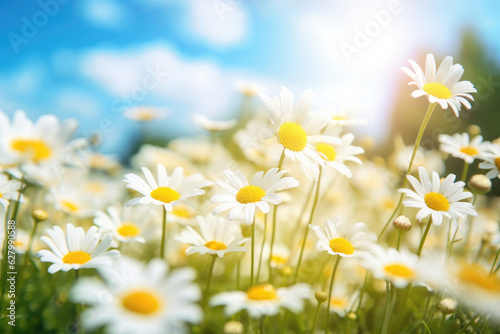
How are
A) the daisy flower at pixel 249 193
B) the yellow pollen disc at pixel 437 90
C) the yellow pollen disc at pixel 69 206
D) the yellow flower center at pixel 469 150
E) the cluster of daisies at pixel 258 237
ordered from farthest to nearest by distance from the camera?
the yellow pollen disc at pixel 69 206, the yellow flower center at pixel 469 150, the yellow pollen disc at pixel 437 90, the daisy flower at pixel 249 193, the cluster of daisies at pixel 258 237

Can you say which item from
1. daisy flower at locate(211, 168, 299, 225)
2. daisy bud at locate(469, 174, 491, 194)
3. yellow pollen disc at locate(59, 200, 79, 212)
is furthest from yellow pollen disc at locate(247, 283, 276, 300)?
yellow pollen disc at locate(59, 200, 79, 212)

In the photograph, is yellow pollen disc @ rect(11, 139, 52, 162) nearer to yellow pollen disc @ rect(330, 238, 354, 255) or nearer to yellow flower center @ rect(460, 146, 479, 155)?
yellow pollen disc @ rect(330, 238, 354, 255)

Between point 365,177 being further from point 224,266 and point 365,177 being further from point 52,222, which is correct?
point 52,222

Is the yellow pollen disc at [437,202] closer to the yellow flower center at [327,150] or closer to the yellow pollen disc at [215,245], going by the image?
the yellow flower center at [327,150]

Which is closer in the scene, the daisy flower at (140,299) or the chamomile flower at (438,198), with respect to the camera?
the daisy flower at (140,299)

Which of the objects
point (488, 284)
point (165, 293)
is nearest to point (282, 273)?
point (488, 284)

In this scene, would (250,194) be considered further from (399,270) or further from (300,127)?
(399,270)

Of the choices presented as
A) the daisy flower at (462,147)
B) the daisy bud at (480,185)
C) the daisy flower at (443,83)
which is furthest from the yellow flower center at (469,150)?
the daisy flower at (443,83)
